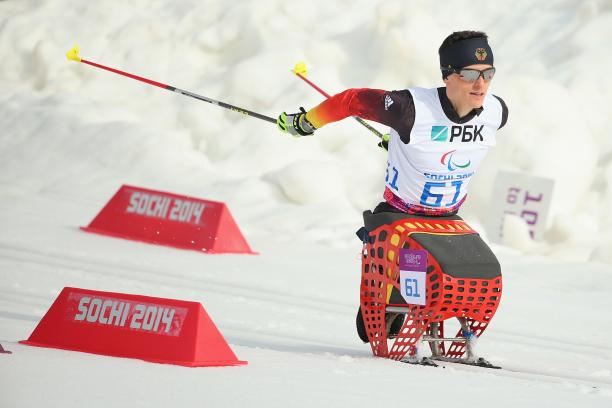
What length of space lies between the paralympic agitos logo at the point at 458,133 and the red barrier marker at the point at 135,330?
1.27 m

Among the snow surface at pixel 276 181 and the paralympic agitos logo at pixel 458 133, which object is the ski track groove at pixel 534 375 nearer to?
the snow surface at pixel 276 181

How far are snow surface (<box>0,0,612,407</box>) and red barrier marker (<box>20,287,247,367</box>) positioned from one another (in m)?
0.13

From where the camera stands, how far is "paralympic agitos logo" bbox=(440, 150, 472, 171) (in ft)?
17.4

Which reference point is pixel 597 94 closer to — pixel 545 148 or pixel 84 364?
pixel 545 148

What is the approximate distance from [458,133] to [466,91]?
18 centimetres

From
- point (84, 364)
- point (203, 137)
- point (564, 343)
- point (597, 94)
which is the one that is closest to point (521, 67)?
point (597, 94)

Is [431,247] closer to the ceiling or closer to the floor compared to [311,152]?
closer to the floor

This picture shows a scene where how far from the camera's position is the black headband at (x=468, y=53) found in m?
5.25

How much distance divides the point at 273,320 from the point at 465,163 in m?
1.84

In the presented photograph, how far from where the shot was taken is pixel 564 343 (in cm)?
696

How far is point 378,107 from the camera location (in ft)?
17.2

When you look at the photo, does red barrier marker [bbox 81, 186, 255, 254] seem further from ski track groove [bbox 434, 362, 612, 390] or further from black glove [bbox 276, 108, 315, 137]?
ski track groove [bbox 434, 362, 612, 390]

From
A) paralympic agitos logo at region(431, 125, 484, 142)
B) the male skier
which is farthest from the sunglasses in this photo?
paralympic agitos logo at region(431, 125, 484, 142)

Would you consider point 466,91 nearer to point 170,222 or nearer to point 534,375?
point 534,375
